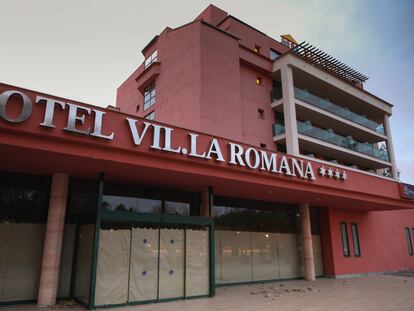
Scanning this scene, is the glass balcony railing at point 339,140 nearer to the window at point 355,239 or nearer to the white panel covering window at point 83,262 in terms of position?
the window at point 355,239

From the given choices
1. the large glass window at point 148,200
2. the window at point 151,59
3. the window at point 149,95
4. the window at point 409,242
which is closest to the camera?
the large glass window at point 148,200

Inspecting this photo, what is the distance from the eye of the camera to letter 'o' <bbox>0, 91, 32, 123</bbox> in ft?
27.9

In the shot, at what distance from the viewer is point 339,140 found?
81.9 feet

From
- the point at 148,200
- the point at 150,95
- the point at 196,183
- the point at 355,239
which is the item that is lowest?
the point at 355,239

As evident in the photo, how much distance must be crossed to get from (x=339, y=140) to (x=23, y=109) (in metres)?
21.6

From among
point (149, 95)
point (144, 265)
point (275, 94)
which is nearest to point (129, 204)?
point (144, 265)

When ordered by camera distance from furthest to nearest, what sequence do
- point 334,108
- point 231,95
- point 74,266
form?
point 334,108, point 231,95, point 74,266

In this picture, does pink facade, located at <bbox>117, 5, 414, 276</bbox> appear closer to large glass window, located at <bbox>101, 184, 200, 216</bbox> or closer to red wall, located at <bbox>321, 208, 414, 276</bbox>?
red wall, located at <bbox>321, 208, 414, 276</bbox>

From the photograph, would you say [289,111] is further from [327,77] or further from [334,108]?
[334,108]

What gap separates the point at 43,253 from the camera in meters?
11.3

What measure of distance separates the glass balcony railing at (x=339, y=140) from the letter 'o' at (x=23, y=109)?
17357 millimetres

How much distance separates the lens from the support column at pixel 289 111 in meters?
21.3

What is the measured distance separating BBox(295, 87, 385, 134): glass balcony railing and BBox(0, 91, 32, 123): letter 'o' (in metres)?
18.0

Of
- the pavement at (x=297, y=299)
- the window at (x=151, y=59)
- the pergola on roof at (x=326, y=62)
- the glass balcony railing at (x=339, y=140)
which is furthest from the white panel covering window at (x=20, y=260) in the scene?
the pergola on roof at (x=326, y=62)
